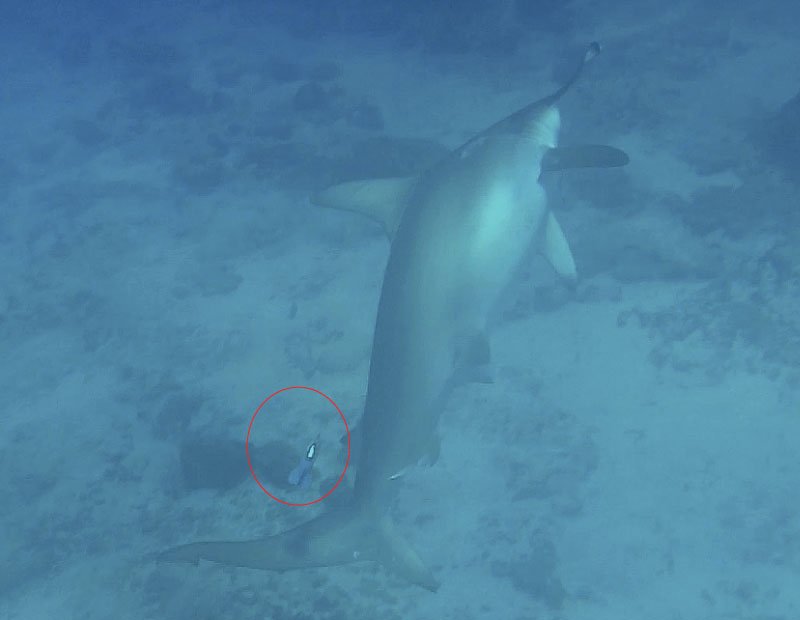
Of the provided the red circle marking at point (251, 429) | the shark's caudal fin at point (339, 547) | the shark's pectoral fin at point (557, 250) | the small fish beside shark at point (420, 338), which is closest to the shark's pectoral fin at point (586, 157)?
the shark's pectoral fin at point (557, 250)

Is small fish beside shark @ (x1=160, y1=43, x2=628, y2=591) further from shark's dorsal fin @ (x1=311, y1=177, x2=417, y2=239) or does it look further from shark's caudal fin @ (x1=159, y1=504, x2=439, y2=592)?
shark's dorsal fin @ (x1=311, y1=177, x2=417, y2=239)

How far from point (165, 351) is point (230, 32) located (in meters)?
16.0

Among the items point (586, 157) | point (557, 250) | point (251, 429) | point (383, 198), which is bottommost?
point (251, 429)

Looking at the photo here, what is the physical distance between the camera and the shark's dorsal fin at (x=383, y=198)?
201 inches

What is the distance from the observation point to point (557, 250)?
5848 mm

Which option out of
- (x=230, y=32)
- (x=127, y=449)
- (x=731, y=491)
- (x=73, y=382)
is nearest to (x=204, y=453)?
(x=127, y=449)

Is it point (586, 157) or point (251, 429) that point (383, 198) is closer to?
Result: point (586, 157)

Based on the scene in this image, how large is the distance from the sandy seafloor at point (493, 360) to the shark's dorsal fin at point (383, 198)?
2.23 metres

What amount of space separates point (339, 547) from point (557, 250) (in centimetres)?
366

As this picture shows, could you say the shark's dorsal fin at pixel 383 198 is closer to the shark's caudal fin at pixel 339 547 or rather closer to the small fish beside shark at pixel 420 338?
the small fish beside shark at pixel 420 338

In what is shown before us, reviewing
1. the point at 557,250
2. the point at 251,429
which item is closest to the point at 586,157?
the point at 557,250

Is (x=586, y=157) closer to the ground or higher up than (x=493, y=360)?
higher up

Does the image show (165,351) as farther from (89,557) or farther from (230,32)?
(230,32)

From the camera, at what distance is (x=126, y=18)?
2483cm
